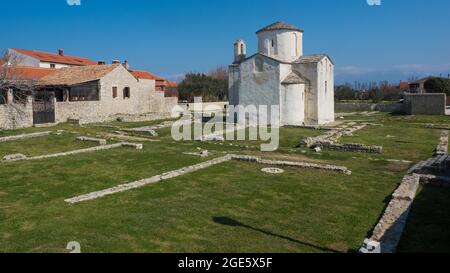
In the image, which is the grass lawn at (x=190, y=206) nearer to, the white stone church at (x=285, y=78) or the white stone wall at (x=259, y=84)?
the white stone church at (x=285, y=78)

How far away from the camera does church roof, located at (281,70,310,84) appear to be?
3081 centimetres

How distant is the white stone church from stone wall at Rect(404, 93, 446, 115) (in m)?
12.1

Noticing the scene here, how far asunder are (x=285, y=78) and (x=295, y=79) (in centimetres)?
81

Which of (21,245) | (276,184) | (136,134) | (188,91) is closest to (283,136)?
(136,134)

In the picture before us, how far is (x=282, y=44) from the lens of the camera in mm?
33938

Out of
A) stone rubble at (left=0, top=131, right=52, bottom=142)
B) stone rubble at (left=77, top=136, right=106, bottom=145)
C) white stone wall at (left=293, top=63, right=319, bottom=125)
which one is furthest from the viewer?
white stone wall at (left=293, top=63, right=319, bottom=125)

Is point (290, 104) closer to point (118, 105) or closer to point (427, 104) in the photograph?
point (118, 105)

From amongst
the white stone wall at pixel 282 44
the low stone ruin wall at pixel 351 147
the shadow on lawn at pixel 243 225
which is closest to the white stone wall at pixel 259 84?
the white stone wall at pixel 282 44

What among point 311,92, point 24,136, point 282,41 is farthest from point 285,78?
point 24,136

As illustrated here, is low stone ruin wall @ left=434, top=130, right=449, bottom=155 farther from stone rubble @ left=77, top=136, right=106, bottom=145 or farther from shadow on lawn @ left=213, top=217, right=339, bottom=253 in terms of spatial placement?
stone rubble @ left=77, top=136, right=106, bottom=145

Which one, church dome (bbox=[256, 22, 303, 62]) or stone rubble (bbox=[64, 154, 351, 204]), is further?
church dome (bbox=[256, 22, 303, 62])

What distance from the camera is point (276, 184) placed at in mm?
12461

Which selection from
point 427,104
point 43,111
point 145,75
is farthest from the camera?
point 145,75

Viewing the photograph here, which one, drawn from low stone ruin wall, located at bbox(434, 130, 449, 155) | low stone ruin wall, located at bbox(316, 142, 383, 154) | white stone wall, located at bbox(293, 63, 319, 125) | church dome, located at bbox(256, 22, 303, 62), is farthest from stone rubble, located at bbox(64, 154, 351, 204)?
church dome, located at bbox(256, 22, 303, 62)
